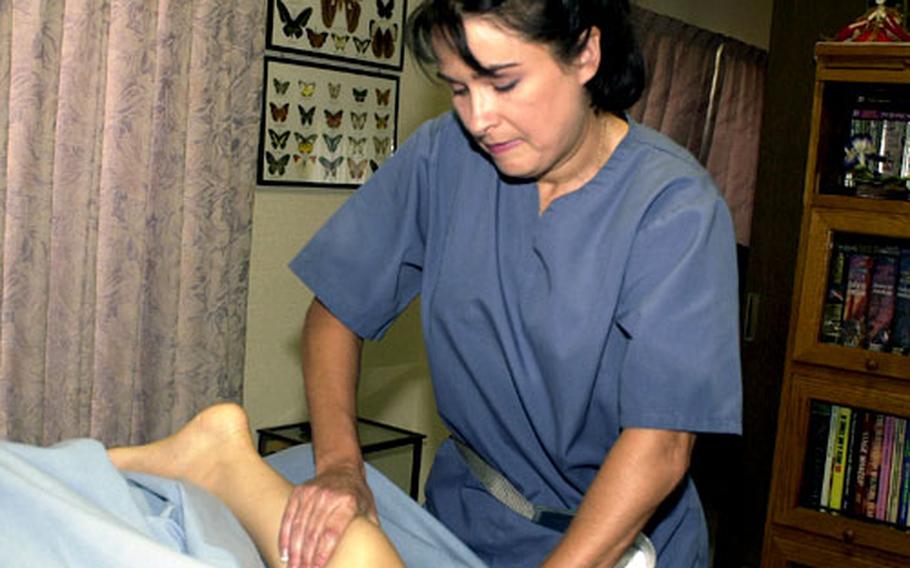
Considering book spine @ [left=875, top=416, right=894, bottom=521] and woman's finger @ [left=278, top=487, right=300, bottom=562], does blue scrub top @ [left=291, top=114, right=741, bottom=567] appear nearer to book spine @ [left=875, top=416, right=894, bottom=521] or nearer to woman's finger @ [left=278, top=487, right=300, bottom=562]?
woman's finger @ [left=278, top=487, right=300, bottom=562]

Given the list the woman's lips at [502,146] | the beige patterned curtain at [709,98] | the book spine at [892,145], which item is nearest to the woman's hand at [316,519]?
the woman's lips at [502,146]

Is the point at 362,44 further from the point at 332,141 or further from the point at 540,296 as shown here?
the point at 540,296

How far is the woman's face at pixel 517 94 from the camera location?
1.31 meters

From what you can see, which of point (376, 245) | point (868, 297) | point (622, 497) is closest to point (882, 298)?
point (868, 297)

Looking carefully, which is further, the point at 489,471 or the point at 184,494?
the point at 489,471

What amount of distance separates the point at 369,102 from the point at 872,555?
182cm

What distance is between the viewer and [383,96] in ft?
11.2

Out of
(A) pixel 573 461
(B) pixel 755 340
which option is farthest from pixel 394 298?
(B) pixel 755 340

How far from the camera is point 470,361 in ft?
4.90

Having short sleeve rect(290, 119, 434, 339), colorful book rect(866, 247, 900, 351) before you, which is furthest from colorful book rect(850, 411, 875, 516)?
short sleeve rect(290, 119, 434, 339)

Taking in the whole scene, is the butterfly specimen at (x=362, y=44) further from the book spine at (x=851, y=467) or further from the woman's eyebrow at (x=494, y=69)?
A: the woman's eyebrow at (x=494, y=69)

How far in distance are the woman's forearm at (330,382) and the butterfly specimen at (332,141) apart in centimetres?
161

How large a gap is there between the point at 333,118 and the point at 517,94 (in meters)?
1.96

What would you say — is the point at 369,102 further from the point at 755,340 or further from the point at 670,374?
the point at 670,374
